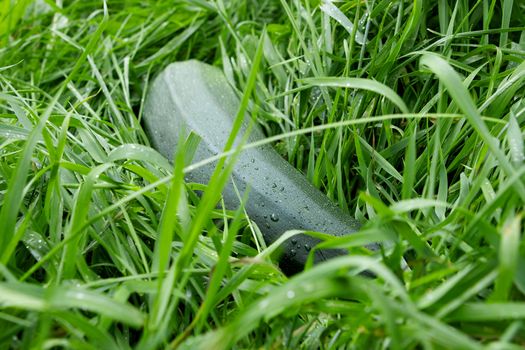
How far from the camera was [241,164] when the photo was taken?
1.80 meters

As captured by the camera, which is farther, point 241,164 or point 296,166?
point 296,166

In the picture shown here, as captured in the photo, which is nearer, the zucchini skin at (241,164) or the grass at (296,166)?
the grass at (296,166)

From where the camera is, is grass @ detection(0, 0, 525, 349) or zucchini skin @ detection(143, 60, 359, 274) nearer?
grass @ detection(0, 0, 525, 349)

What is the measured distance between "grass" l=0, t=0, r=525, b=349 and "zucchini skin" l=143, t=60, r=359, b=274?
70 millimetres

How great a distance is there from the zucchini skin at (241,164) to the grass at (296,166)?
70 mm

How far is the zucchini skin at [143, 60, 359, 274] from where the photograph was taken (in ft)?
5.28

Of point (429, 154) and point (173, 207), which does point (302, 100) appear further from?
point (173, 207)

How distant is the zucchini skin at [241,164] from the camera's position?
1.61 meters

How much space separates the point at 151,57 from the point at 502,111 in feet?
4.38

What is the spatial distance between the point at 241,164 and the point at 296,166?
233 millimetres

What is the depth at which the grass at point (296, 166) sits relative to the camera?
3.32 feet

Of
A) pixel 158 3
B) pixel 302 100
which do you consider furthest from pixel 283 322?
pixel 158 3

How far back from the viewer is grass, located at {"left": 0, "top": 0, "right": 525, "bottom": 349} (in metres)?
1.01

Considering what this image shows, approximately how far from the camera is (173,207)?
1098mm
